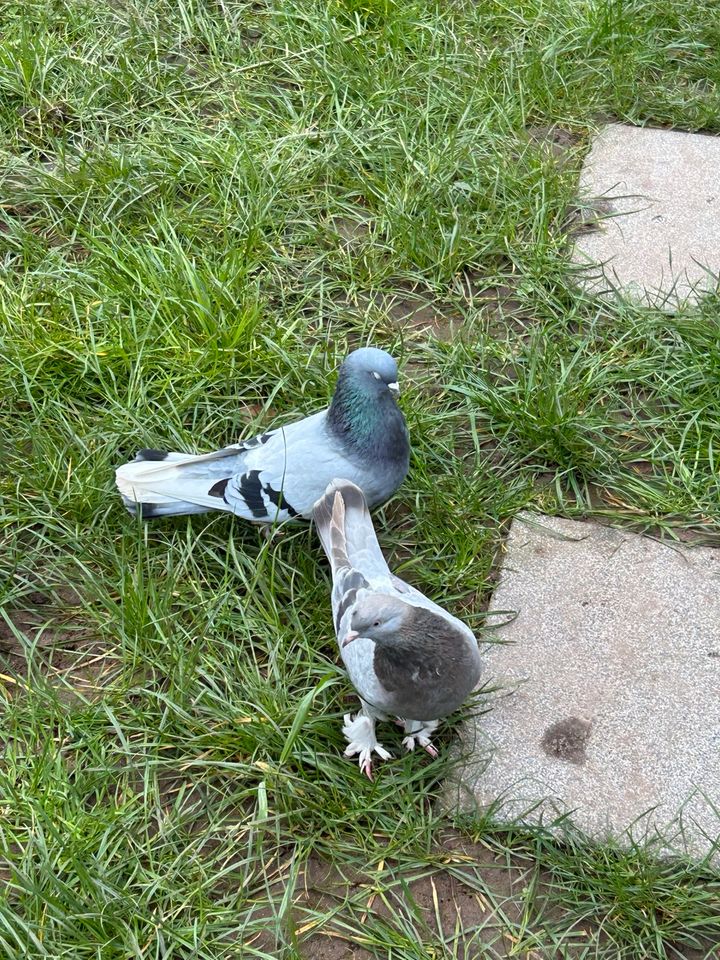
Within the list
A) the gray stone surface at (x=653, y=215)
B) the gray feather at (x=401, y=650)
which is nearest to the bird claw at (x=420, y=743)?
the gray feather at (x=401, y=650)

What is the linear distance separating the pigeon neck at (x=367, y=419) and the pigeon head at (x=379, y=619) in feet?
2.19

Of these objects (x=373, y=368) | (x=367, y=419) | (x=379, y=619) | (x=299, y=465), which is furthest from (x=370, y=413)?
(x=379, y=619)

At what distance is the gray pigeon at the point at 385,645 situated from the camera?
2.41 meters

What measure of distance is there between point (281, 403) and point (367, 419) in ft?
2.15

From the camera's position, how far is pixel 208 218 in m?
4.08

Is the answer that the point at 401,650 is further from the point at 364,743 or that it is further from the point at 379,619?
the point at 364,743

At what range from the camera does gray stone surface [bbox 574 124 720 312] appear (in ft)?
12.7

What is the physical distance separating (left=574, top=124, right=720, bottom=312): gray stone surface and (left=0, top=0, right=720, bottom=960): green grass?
0.39 feet

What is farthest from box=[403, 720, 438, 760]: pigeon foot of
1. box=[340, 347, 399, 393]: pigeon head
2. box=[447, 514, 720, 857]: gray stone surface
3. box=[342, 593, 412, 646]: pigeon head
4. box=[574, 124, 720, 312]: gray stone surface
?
box=[574, 124, 720, 312]: gray stone surface

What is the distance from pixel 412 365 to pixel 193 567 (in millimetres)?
1171

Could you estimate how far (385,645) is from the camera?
8.00 feet

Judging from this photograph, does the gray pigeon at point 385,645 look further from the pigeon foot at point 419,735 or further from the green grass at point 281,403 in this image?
the green grass at point 281,403

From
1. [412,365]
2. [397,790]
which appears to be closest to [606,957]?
[397,790]

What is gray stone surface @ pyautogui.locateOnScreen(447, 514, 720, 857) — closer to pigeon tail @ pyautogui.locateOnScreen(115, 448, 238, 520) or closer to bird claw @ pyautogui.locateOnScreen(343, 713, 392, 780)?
bird claw @ pyautogui.locateOnScreen(343, 713, 392, 780)
